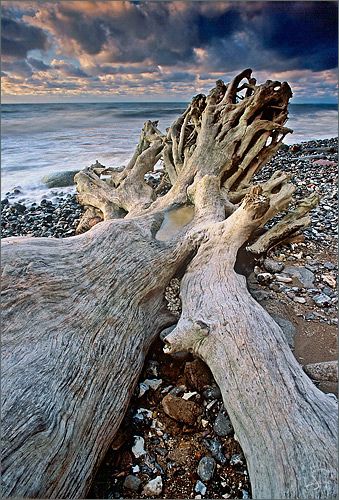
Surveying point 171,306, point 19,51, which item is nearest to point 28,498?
point 171,306

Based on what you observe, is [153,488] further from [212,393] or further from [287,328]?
[287,328]

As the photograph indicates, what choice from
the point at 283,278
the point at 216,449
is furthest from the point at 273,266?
the point at 216,449

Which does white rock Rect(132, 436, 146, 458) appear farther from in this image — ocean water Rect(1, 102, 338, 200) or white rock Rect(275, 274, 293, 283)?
ocean water Rect(1, 102, 338, 200)

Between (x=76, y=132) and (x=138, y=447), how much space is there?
8.43 ft

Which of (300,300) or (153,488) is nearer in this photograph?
(153,488)

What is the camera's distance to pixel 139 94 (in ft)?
7.45

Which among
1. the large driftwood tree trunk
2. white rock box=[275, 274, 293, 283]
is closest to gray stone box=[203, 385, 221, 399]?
the large driftwood tree trunk

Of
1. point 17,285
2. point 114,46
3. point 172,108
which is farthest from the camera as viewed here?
point 172,108

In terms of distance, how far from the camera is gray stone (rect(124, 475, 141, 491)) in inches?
47.2

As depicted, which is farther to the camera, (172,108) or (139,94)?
(172,108)

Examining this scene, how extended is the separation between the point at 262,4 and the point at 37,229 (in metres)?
2.13

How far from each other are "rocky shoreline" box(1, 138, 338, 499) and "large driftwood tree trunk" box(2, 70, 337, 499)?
88 millimetres

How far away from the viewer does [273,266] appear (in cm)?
238

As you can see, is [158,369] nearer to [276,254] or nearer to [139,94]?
[276,254]
